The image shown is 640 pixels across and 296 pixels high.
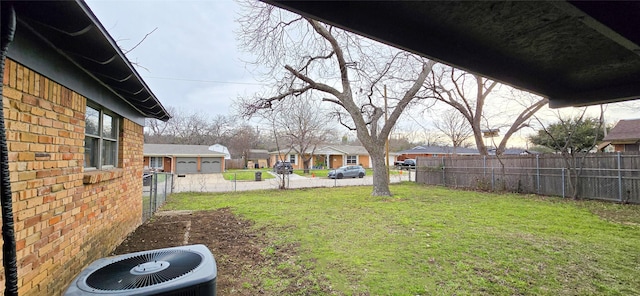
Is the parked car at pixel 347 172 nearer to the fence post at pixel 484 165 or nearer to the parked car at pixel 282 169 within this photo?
the parked car at pixel 282 169

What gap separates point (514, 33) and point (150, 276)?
10.2ft

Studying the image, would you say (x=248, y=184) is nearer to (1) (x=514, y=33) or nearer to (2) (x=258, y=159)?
(1) (x=514, y=33)

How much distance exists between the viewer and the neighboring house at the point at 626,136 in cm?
1647

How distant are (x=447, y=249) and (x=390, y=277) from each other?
1.58 metres

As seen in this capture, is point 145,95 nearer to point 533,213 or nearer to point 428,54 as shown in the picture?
point 428,54

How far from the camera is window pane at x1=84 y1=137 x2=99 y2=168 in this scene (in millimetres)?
3416

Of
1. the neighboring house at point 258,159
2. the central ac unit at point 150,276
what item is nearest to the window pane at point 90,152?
the central ac unit at point 150,276

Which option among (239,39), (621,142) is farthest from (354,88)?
(621,142)

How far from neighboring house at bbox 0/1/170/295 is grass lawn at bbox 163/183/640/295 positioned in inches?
82.3

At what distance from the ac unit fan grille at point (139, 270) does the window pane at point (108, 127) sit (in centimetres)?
297

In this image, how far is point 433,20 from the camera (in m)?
2.23

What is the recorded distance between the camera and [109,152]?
4.40 m

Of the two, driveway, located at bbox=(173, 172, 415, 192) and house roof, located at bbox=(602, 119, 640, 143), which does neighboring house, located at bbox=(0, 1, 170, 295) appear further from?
house roof, located at bbox=(602, 119, 640, 143)

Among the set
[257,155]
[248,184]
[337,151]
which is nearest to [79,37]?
[248,184]
